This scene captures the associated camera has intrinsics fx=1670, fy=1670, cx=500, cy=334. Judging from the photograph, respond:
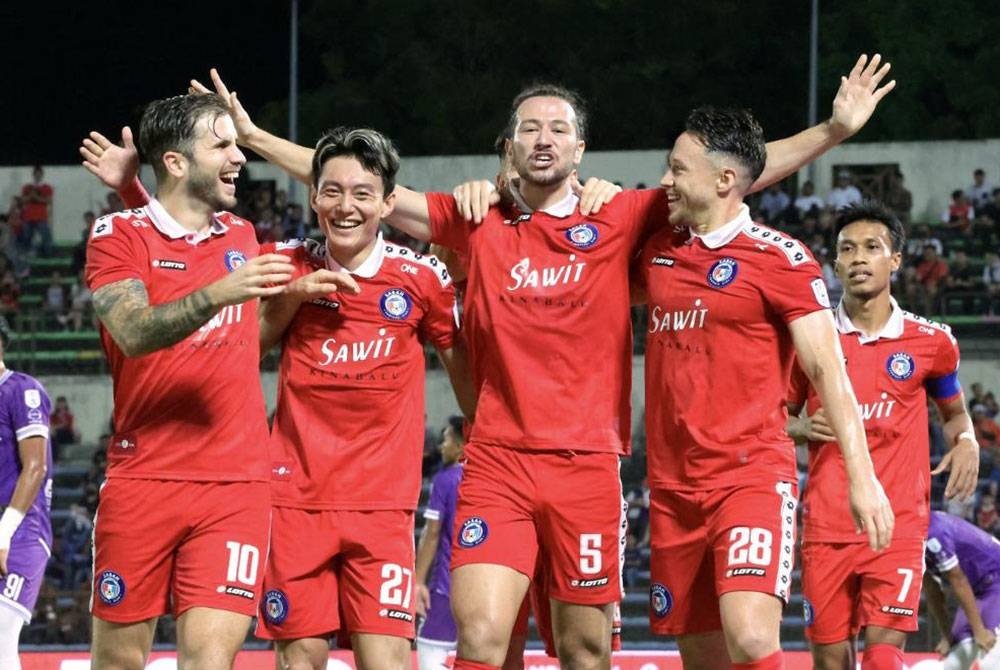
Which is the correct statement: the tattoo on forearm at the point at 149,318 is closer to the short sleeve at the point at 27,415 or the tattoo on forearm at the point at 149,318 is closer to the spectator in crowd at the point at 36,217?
the short sleeve at the point at 27,415

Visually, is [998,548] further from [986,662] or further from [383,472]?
[383,472]

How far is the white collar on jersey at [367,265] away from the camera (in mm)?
6414

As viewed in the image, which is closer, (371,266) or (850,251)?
(371,266)

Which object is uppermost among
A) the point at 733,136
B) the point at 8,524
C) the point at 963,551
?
the point at 733,136

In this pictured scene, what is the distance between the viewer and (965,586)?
32.8ft

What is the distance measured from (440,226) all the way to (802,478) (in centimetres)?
1187

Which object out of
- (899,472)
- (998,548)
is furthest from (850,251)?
(998,548)

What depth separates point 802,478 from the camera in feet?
57.9

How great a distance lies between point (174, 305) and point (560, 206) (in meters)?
1.60

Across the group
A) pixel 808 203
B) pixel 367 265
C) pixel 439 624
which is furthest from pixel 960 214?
pixel 367 265

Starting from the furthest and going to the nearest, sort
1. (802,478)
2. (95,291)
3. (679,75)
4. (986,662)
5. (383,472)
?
(679,75) → (802,478) → (986,662) → (383,472) → (95,291)

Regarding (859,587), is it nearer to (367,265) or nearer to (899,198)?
(367,265)

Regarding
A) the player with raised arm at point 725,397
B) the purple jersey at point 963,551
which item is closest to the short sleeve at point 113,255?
the player with raised arm at point 725,397

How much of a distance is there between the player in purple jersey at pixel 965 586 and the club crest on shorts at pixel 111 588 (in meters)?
5.65
